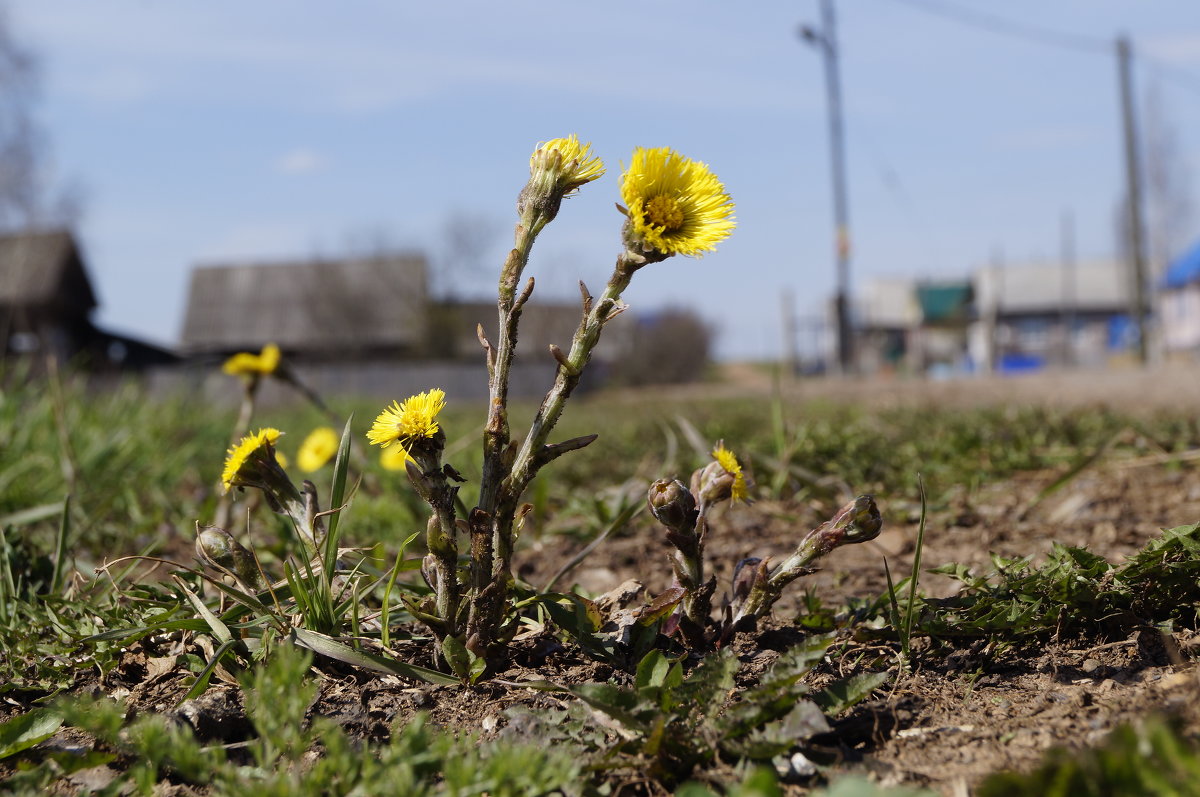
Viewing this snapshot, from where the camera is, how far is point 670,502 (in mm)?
1443

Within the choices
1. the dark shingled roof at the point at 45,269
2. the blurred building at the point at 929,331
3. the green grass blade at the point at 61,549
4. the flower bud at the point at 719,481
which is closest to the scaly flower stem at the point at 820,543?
the flower bud at the point at 719,481

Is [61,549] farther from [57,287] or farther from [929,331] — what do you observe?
[929,331]

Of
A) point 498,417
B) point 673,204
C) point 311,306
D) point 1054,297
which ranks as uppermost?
point 311,306

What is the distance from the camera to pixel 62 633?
1.73 m

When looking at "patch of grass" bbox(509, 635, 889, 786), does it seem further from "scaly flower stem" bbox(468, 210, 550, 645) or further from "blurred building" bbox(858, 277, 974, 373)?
"blurred building" bbox(858, 277, 974, 373)

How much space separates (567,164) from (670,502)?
20.2 inches

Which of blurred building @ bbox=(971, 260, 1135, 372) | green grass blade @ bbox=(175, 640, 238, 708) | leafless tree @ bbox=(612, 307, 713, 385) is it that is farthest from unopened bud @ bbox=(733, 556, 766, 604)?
blurred building @ bbox=(971, 260, 1135, 372)

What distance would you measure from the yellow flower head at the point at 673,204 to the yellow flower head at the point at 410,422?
365 millimetres

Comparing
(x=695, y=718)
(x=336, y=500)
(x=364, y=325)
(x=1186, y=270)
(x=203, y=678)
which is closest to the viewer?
(x=695, y=718)

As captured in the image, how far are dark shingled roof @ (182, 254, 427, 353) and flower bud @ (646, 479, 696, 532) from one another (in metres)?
31.0

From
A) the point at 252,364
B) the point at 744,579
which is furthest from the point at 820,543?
the point at 252,364

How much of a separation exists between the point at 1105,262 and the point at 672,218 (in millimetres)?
63375

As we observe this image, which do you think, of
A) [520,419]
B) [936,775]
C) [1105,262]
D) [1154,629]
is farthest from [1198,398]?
[1105,262]

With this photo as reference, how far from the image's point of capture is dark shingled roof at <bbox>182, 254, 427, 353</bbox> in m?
35.3
